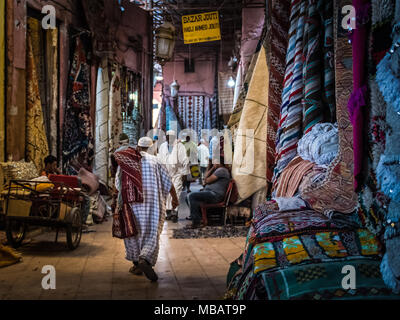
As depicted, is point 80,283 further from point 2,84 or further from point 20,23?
point 20,23

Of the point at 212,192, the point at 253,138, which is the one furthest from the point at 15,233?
the point at 253,138

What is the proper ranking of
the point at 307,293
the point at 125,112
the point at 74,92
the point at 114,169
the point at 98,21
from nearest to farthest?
the point at 307,293 → the point at 114,169 → the point at 74,92 → the point at 98,21 → the point at 125,112

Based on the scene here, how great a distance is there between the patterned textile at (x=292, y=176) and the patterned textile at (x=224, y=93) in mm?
10837

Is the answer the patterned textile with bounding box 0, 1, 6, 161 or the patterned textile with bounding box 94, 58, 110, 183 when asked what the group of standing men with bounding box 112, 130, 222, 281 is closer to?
the patterned textile with bounding box 0, 1, 6, 161

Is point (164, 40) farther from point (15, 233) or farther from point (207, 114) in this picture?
point (207, 114)

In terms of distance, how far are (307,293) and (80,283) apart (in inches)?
111

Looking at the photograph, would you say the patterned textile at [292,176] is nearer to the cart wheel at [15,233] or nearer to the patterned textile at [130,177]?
the patterned textile at [130,177]

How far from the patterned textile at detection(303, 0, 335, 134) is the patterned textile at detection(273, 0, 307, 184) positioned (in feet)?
0.55

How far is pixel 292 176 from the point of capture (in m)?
3.12

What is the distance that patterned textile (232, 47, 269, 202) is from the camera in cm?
533

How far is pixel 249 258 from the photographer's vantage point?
7.87ft

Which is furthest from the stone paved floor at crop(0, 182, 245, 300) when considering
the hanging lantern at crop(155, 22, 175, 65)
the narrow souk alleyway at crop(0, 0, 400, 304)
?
the hanging lantern at crop(155, 22, 175, 65)

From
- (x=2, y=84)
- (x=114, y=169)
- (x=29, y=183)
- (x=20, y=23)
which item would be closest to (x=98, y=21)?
(x=20, y=23)

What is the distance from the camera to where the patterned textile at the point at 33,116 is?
692 cm
